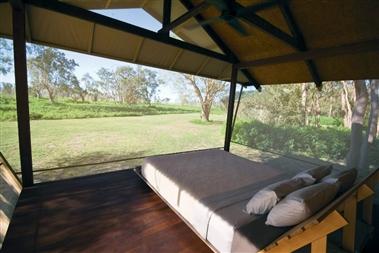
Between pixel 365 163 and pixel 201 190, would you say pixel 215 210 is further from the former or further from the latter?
pixel 365 163

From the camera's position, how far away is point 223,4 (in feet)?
8.38

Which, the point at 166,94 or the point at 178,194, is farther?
the point at 166,94

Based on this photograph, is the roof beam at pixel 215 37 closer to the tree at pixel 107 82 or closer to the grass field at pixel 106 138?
the grass field at pixel 106 138

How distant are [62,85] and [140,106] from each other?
4.08 metres

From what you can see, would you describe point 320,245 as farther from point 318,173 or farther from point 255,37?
point 255,37

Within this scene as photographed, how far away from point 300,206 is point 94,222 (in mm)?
2089

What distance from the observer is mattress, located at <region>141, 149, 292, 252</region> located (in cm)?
167

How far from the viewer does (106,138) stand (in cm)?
985

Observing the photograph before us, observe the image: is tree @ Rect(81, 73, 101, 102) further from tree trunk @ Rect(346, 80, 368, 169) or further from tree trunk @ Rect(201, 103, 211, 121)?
tree trunk @ Rect(346, 80, 368, 169)

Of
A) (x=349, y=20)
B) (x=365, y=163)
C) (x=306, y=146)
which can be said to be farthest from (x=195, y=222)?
(x=306, y=146)

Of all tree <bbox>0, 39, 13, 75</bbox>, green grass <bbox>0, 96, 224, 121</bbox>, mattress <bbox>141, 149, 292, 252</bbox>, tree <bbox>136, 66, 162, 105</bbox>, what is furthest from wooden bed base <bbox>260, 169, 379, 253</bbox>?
tree <bbox>136, 66, 162, 105</bbox>

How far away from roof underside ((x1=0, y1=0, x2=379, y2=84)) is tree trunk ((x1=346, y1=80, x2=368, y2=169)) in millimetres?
2389

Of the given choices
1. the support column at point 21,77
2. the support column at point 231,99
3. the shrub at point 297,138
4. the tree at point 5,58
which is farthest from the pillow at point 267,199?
the tree at point 5,58

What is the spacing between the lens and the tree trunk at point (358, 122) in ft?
19.3
